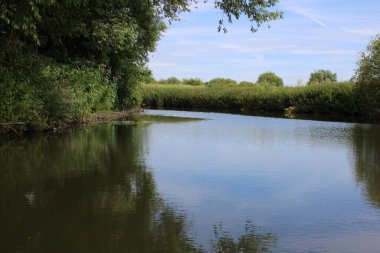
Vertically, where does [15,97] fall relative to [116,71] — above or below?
below

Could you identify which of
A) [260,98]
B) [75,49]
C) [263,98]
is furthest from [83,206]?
[260,98]

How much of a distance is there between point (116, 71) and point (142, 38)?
2.64m

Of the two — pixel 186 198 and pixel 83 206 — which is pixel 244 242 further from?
pixel 83 206

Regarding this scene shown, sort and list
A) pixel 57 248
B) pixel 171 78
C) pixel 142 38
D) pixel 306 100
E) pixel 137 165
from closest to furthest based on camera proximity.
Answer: pixel 57 248
pixel 137 165
pixel 142 38
pixel 306 100
pixel 171 78

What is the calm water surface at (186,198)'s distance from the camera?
5.12m

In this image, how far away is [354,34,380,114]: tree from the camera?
84.5ft

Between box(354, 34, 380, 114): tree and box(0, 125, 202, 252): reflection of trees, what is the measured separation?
62.1 feet

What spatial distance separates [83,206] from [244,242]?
97.8 inches

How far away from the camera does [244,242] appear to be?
5.09 m

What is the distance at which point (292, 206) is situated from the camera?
6.66 meters

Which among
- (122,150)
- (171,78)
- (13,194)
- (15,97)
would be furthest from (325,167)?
(171,78)

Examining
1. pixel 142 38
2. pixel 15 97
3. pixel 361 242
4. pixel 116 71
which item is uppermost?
pixel 142 38

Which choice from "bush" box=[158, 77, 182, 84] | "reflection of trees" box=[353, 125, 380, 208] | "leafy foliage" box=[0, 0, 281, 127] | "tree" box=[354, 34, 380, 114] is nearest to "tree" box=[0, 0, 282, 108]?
"leafy foliage" box=[0, 0, 281, 127]

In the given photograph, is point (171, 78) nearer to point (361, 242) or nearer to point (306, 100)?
point (306, 100)
